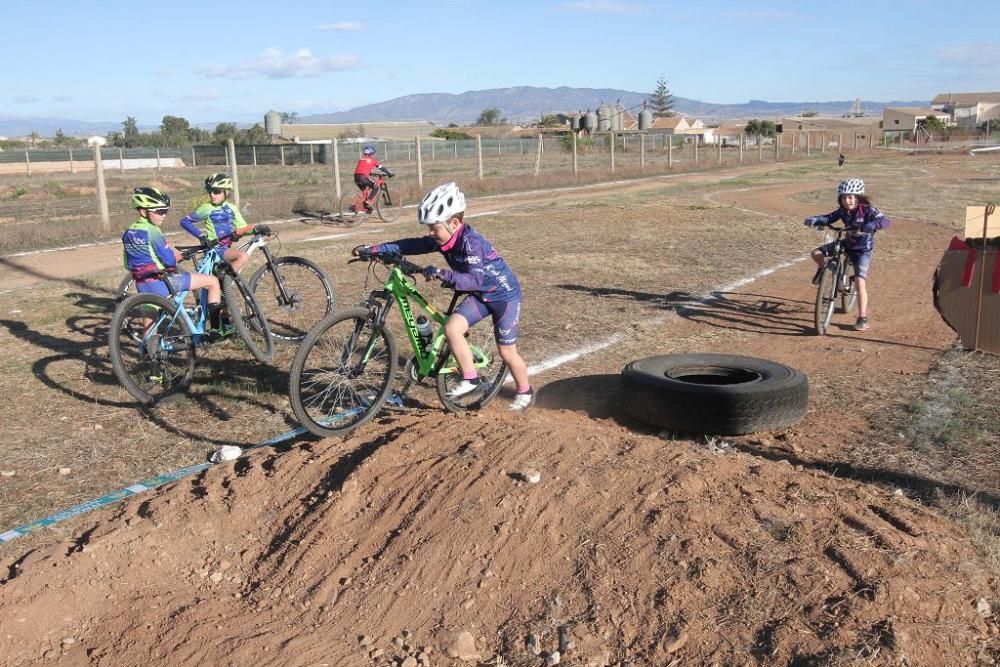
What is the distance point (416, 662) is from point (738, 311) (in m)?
8.01

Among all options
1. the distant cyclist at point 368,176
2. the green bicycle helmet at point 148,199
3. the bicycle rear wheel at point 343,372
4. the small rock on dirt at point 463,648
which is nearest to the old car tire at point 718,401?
the bicycle rear wheel at point 343,372

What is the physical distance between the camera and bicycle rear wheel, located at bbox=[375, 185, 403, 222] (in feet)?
69.4

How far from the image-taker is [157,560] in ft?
14.8

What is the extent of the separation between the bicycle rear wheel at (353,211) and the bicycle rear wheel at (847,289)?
1239 centimetres

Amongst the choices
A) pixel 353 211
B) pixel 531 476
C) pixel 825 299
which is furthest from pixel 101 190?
pixel 531 476

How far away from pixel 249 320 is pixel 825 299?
5931 mm

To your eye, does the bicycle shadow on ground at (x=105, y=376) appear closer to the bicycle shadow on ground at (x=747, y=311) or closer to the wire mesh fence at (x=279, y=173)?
the bicycle shadow on ground at (x=747, y=311)

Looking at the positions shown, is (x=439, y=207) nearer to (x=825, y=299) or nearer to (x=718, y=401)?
(x=718, y=401)

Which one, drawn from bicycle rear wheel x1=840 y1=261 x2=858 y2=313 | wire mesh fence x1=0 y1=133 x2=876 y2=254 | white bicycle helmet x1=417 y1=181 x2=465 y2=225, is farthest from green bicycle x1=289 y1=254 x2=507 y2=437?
wire mesh fence x1=0 y1=133 x2=876 y2=254

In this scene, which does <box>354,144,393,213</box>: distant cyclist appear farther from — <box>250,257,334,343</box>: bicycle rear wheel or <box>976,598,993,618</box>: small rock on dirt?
<box>976,598,993,618</box>: small rock on dirt

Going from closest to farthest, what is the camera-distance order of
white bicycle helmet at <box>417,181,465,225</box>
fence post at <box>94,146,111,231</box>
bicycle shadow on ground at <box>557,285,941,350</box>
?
white bicycle helmet at <box>417,181,465,225</box>
bicycle shadow on ground at <box>557,285,941,350</box>
fence post at <box>94,146,111,231</box>

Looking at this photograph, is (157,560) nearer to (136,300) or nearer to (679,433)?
(136,300)

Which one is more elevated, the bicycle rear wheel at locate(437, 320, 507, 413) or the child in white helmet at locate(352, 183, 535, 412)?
the child in white helmet at locate(352, 183, 535, 412)

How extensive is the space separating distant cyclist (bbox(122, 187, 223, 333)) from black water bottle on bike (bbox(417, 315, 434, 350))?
Answer: 2.39m
